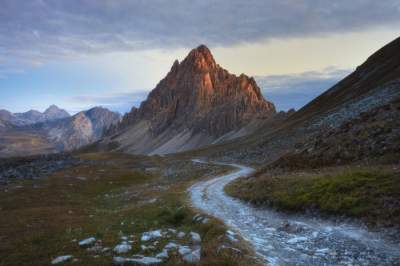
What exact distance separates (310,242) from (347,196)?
19.9 feet

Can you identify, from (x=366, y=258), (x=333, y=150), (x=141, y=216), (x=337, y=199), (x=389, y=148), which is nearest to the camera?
(x=366, y=258)

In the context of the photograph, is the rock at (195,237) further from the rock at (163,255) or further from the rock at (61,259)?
the rock at (61,259)

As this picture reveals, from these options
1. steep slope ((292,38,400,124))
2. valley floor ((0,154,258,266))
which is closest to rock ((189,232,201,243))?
valley floor ((0,154,258,266))

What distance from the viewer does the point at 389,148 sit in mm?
27203

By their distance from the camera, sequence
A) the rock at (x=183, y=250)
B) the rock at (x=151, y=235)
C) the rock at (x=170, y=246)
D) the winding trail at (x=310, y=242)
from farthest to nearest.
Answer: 1. the rock at (x=151, y=235)
2. the rock at (x=170, y=246)
3. the rock at (x=183, y=250)
4. the winding trail at (x=310, y=242)

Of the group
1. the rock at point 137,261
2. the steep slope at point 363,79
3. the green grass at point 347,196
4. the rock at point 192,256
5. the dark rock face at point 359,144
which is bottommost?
the rock at point 137,261

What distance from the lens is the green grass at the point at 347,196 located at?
1655 centimetres

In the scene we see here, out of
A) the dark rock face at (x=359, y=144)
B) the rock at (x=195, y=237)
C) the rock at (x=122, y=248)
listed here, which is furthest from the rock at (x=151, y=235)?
the dark rock face at (x=359, y=144)

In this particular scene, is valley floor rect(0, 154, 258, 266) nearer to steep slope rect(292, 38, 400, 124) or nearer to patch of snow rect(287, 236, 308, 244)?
patch of snow rect(287, 236, 308, 244)

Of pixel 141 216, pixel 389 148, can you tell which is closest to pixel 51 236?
pixel 141 216

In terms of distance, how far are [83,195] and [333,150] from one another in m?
35.4

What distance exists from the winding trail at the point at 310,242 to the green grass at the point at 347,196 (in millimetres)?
1159

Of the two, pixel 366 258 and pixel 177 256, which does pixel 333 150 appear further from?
pixel 177 256

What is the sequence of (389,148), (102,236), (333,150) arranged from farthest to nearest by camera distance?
1. (333,150)
2. (389,148)
3. (102,236)
